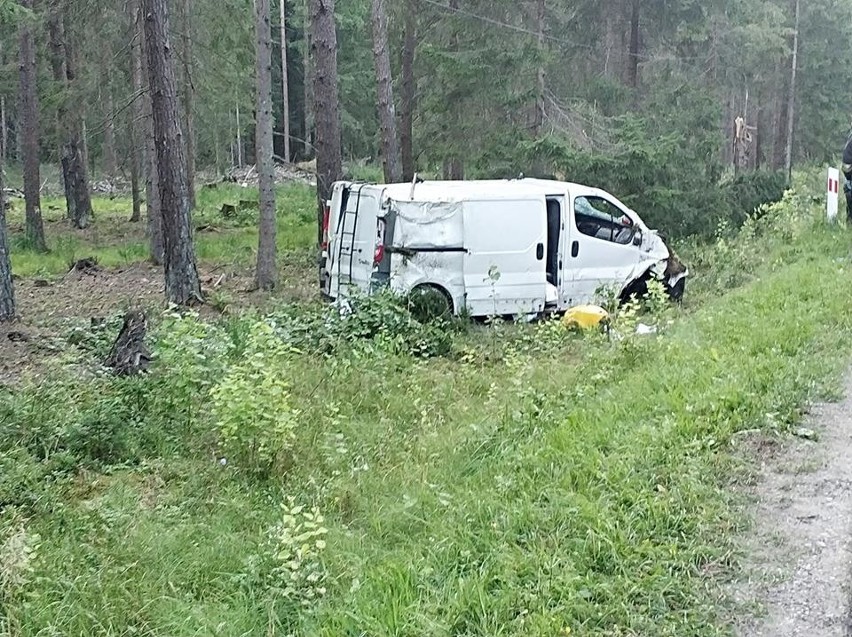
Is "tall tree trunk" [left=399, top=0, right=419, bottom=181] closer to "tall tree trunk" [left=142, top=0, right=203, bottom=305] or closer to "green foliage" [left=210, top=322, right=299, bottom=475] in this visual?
"tall tree trunk" [left=142, top=0, right=203, bottom=305]

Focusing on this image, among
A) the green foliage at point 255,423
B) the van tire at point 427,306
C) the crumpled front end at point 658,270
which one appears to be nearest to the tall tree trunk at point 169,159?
the van tire at point 427,306

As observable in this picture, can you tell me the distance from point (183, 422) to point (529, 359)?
135 inches

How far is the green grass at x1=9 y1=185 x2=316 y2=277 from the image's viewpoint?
1944 cm

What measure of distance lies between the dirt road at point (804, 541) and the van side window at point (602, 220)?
22.9ft

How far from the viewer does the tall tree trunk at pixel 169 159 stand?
12.6 m

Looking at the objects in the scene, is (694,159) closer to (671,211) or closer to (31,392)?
(671,211)

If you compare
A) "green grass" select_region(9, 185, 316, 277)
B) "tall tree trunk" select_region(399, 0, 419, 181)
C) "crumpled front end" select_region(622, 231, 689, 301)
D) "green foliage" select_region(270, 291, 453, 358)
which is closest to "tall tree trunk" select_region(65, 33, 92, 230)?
"green grass" select_region(9, 185, 316, 277)

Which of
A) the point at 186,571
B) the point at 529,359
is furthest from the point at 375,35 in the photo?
the point at 186,571

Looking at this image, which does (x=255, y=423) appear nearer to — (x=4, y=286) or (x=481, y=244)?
(x=481, y=244)

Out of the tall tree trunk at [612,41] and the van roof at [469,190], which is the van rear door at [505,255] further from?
the tall tree trunk at [612,41]

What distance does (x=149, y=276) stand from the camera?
1712cm

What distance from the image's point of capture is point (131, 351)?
8961 mm

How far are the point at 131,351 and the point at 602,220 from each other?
669 cm

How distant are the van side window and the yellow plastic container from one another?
173 cm
